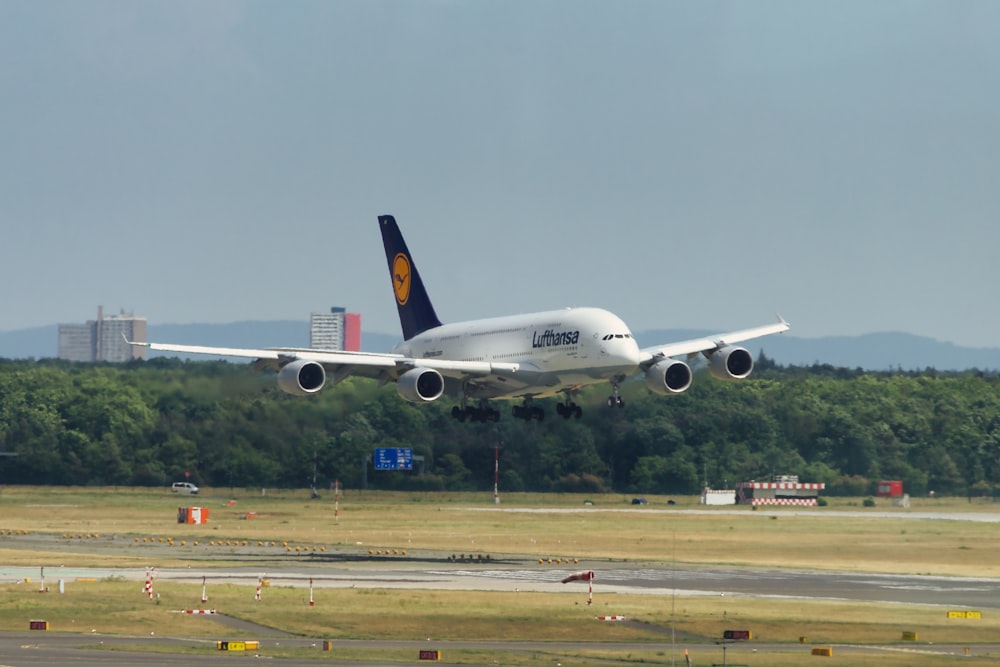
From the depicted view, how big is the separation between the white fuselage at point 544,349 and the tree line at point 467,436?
457 inches

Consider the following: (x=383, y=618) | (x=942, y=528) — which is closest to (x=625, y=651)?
(x=383, y=618)

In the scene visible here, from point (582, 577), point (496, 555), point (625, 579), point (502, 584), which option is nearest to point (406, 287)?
point (496, 555)

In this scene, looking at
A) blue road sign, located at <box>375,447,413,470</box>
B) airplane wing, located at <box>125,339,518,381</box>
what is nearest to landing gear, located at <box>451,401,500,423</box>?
airplane wing, located at <box>125,339,518,381</box>

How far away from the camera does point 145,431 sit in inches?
4631

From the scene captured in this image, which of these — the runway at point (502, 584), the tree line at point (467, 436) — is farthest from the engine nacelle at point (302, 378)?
the tree line at point (467, 436)

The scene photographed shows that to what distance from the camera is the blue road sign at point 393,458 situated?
118250 millimetres

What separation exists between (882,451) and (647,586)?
257 ft

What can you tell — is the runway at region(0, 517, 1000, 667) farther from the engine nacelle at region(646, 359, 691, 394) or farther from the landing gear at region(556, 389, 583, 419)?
the landing gear at region(556, 389, 583, 419)

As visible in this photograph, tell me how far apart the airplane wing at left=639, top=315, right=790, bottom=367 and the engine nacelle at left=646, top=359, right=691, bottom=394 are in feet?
2.63

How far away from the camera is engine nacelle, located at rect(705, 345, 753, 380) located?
82.7m

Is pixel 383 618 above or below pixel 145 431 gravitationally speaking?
below

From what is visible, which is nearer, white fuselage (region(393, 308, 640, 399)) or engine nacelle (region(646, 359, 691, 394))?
white fuselage (region(393, 308, 640, 399))

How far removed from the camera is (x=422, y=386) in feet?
268

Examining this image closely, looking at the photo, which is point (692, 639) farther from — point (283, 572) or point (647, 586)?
point (283, 572)
